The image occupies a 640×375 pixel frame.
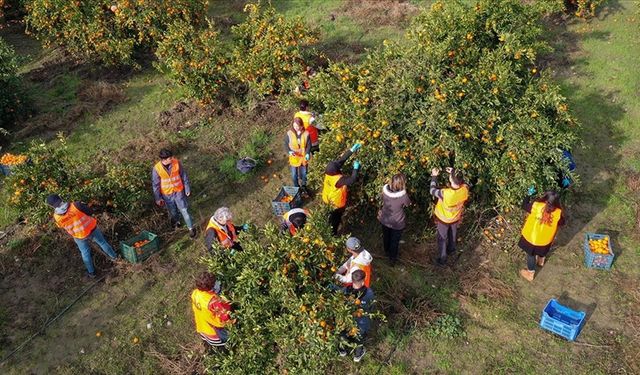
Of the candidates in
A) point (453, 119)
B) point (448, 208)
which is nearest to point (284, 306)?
point (448, 208)

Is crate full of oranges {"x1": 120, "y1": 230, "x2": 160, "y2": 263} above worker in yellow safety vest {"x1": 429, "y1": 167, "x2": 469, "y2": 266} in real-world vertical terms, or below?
below

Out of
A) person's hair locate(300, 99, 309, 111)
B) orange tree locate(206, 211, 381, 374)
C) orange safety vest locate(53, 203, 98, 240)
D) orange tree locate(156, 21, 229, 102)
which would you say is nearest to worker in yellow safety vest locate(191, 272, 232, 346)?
orange tree locate(206, 211, 381, 374)

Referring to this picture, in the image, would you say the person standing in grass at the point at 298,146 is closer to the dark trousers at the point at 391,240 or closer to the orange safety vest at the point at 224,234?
the dark trousers at the point at 391,240

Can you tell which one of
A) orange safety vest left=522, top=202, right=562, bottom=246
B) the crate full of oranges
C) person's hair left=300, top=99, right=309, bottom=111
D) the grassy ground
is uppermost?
person's hair left=300, top=99, right=309, bottom=111

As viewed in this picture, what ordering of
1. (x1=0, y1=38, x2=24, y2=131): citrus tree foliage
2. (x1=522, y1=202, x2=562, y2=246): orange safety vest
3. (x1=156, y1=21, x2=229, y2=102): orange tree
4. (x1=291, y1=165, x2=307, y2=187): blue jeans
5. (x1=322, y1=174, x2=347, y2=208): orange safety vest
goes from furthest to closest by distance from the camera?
(x1=0, y1=38, x2=24, y2=131): citrus tree foliage, (x1=156, y1=21, x2=229, y2=102): orange tree, (x1=291, y1=165, x2=307, y2=187): blue jeans, (x1=322, y1=174, x2=347, y2=208): orange safety vest, (x1=522, y1=202, x2=562, y2=246): orange safety vest

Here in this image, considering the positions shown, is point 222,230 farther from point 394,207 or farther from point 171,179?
point 394,207

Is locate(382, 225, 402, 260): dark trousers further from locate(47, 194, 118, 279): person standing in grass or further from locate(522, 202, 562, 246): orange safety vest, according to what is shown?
locate(47, 194, 118, 279): person standing in grass

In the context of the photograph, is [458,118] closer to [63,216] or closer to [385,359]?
[385,359]

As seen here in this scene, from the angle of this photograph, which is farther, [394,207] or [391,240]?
[391,240]
